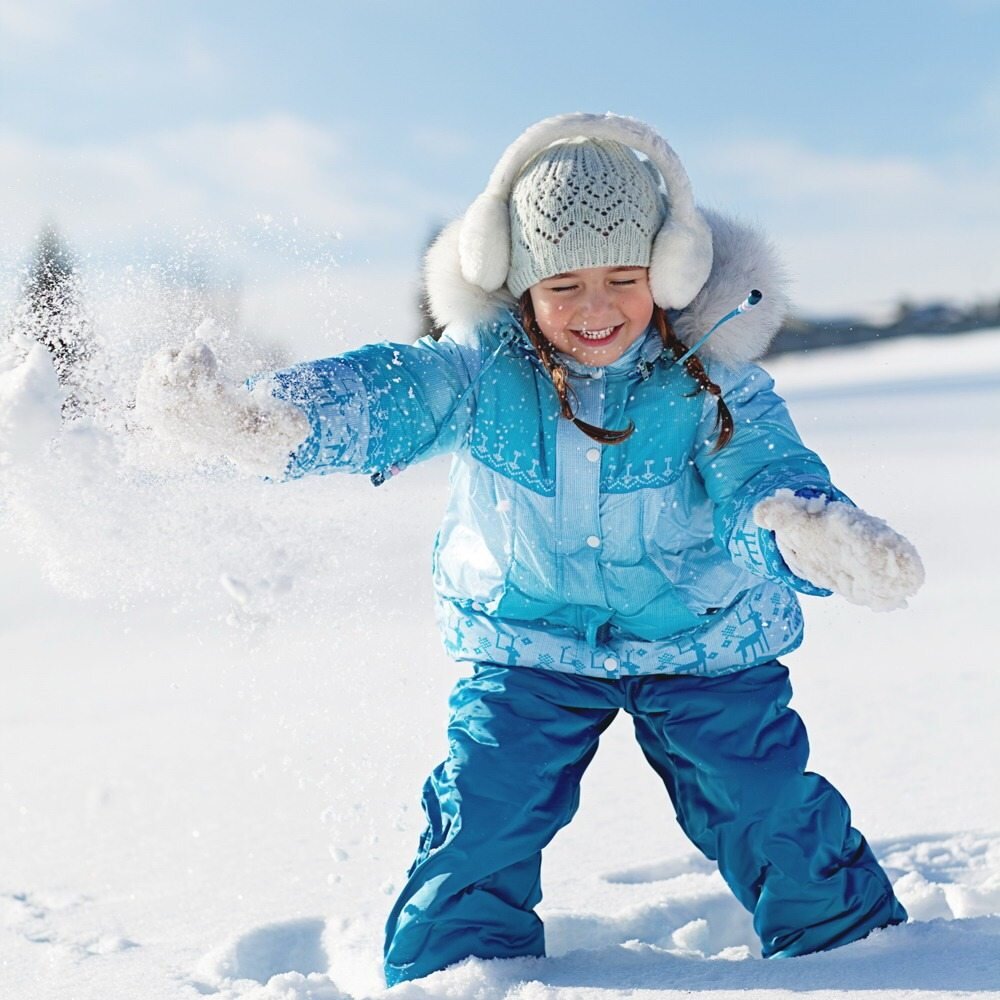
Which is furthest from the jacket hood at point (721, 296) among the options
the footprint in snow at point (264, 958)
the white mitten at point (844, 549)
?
the footprint in snow at point (264, 958)

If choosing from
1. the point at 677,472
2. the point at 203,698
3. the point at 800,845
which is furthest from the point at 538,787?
the point at 203,698

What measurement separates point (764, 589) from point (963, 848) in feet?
2.49

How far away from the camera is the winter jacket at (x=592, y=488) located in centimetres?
201

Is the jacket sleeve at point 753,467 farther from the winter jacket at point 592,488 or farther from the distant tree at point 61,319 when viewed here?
the distant tree at point 61,319

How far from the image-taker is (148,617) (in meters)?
5.04

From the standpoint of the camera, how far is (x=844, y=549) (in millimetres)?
1644

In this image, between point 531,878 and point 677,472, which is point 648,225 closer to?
point 677,472

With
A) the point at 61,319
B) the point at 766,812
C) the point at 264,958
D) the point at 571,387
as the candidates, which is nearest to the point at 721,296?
the point at 571,387

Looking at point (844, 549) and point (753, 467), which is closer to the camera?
point (844, 549)

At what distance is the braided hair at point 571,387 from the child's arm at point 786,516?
3cm

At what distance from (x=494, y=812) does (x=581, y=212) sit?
0.96 m

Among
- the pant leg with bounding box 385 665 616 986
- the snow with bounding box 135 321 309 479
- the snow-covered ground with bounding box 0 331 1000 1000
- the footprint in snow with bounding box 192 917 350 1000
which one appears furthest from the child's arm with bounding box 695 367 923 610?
the footprint in snow with bounding box 192 917 350 1000

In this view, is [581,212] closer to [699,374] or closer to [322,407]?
[699,374]

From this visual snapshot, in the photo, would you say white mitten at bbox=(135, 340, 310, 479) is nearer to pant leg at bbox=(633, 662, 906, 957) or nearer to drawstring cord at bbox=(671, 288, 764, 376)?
drawstring cord at bbox=(671, 288, 764, 376)
